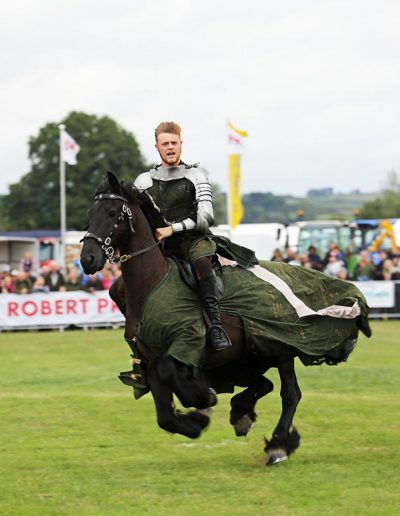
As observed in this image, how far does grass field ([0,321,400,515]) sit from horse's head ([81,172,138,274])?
1.87m

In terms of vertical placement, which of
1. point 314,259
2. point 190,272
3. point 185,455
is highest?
point 190,272

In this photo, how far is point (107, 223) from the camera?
28.3 ft

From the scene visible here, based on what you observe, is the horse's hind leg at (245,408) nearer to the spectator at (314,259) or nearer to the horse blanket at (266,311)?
the horse blanket at (266,311)

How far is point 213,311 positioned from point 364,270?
20.9m

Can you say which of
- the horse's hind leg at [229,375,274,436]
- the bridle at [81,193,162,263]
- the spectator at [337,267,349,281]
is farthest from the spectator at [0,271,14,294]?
the bridle at [81,193,162,263]

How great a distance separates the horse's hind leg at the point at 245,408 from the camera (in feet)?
33.0

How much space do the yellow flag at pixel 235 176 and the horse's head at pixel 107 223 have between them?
25.4 m

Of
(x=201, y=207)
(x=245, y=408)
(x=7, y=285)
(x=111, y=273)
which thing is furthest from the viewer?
(x=111, y=273)

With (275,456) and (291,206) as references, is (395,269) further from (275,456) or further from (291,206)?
(291,206)

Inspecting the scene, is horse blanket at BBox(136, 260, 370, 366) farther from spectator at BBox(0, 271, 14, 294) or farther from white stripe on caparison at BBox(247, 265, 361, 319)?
spectator at BBox(0, 271, 14, 294)

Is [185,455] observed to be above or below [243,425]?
below

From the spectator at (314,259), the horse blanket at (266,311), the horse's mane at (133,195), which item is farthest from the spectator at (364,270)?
the horse's mane at (133,195)

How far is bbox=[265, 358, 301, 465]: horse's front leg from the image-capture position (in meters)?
9.44

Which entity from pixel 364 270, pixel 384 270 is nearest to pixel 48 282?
pixel 364 270
